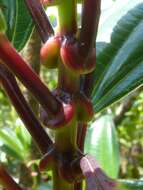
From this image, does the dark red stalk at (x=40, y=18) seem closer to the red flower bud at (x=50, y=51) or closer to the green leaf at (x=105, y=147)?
the red flower bud at (x=50, y=51)

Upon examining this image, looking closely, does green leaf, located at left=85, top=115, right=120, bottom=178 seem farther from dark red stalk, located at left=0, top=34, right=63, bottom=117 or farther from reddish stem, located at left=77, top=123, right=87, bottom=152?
dark red stalk, located at left=0, top=34, right=63, bottom=117

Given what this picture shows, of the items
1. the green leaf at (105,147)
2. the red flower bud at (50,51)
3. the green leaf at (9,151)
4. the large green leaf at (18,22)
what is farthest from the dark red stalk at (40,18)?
the green leaf at (9,151)

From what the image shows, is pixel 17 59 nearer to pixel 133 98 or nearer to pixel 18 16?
pixel 18 16

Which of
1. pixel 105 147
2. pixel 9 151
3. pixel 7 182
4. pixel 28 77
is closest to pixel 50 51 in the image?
pixel 28 77

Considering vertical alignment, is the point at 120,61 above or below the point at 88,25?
below

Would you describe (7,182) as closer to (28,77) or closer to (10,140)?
(28,77)
